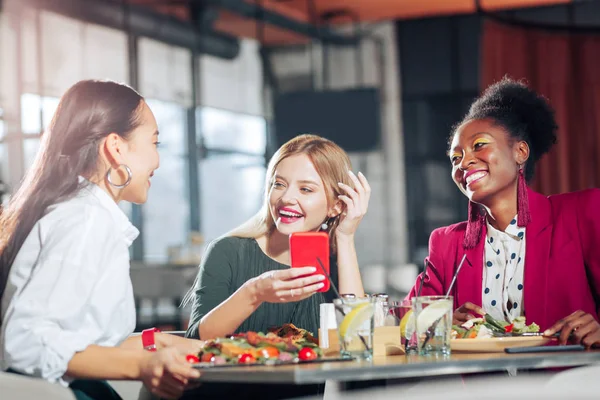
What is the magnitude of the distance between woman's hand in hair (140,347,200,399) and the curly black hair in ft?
4.55

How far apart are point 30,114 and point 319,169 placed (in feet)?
21.9

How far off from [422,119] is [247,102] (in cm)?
227

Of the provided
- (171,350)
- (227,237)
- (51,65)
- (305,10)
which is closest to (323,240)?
(171,350)

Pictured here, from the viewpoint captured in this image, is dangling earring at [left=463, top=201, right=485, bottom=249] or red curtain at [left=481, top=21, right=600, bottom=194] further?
red curtain at [left=481, top=21, right=600, bottom=194]

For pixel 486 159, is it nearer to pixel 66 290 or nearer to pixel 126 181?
pixel 126 181

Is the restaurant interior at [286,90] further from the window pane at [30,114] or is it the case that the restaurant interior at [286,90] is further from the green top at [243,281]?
the green top at [243,281]

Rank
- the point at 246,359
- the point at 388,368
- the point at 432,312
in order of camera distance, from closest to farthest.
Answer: the point at 388,368 < the point at 246,359 < the point at 432,312

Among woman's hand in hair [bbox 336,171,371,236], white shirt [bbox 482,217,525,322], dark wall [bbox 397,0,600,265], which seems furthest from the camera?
dark wall [bbox 397,0,600,265]

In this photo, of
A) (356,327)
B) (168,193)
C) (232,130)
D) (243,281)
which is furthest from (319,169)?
(232,130)

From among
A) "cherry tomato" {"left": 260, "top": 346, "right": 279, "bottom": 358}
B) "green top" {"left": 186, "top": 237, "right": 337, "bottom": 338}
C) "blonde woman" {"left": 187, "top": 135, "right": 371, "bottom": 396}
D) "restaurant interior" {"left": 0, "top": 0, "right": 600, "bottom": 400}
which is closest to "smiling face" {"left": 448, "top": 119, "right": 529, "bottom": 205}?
"blonde woman" {"left": 187, "top": 135, "right": 371, "bottom": 396}

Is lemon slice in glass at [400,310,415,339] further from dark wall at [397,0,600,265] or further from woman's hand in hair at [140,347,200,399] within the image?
dark wall at [397,0,600,265]

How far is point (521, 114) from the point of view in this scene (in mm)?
2654

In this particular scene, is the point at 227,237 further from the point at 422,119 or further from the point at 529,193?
the point at 422,119

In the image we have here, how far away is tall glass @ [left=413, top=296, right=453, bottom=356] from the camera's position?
1.82 m
